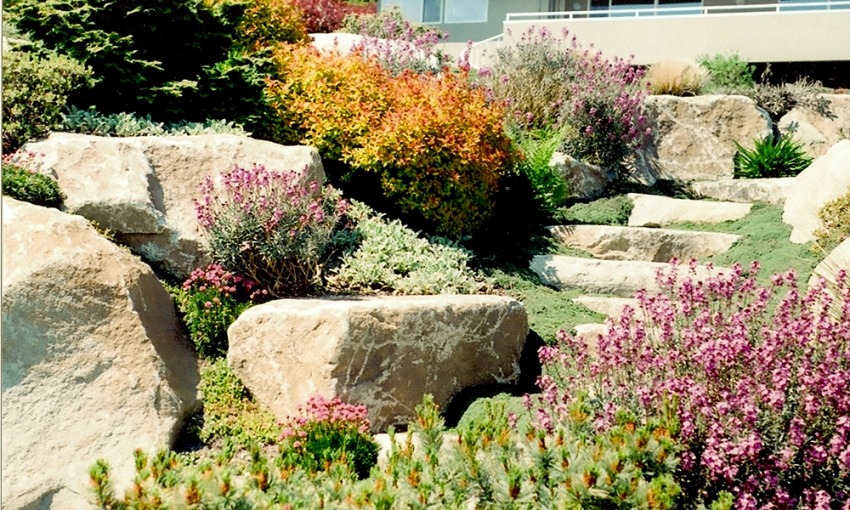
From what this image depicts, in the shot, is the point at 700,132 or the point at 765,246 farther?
the point at 700,132

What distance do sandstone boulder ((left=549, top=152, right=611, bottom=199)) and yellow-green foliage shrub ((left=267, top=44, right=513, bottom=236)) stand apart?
1594 mm

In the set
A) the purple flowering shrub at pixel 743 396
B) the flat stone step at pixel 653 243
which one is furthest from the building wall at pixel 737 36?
the purple flowering shrub at pixel 743 396

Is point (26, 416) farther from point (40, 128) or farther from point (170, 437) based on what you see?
point (40, 128)

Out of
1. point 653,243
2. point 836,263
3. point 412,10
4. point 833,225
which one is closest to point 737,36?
point 653,243

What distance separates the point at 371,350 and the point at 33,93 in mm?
3918

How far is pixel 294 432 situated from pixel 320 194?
2.83 m

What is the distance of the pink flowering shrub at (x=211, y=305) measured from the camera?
286 inches

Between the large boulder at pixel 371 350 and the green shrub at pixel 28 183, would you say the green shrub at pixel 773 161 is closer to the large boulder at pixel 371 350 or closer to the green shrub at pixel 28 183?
the large boulder at pixel 371 350

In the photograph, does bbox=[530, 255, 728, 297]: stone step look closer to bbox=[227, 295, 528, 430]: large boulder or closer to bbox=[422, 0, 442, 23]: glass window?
bbox=[227, 295, 528, 430]: large boulder

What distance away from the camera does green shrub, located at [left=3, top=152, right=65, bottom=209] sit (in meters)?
7.03

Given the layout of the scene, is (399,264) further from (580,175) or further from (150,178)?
(580,175)

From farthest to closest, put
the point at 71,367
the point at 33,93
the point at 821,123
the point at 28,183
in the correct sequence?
the point at 821,123
the point at 33,93
the point at 28,183
the point at 71,367

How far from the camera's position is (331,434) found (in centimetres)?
588

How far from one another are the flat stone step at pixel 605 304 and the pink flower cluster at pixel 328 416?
2932 mm
